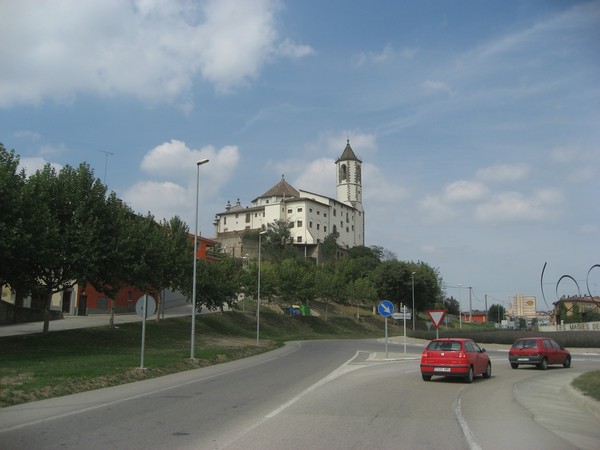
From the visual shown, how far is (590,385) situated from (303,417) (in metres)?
9.32

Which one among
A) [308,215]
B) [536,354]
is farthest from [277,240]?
[536,354]

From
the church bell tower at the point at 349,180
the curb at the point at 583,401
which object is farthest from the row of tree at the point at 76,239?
the church bell tower at the point at 349,180

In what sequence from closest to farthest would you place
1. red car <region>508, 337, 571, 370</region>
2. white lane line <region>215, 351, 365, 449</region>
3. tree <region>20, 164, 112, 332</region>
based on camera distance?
white lane line <region>215, 351, 365, 449</region>
red car <region>508, 337, 571, 370</region>
tree <region>20, 164, 112, 332</region>

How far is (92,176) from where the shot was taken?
31.4m

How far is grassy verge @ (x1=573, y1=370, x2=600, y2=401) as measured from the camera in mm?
13697

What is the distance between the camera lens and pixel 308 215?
12950 cm

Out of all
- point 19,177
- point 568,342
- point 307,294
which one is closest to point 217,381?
point 19,177

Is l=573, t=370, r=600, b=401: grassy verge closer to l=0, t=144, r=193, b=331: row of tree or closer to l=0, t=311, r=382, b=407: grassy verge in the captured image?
l=0, t=311, r=382, b=407: grassy verge

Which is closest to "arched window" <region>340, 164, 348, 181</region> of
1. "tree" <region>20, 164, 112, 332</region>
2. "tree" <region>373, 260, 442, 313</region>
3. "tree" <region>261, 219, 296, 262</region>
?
"tree" <region>261, 219, 296, 262</region>

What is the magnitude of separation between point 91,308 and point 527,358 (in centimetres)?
4690

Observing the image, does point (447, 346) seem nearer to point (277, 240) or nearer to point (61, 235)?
point (61, 235)

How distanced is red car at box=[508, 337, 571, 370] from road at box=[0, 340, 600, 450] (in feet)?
23.6

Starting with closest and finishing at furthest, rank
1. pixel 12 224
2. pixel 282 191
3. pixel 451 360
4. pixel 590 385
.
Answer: pixel 590 385
pixel 451 360
pixel 12 224
pixel 282 191

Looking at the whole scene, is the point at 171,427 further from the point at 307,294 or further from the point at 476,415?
the point at 307,294
